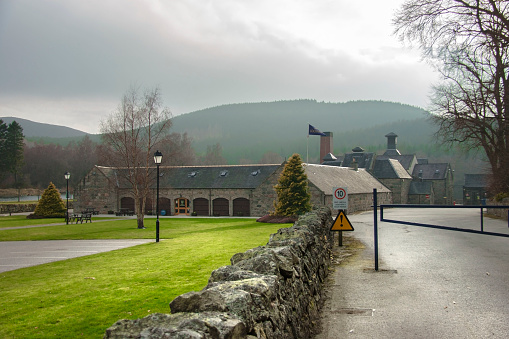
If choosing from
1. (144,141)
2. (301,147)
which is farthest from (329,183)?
(301,147)

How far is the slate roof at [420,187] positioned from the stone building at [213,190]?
2360 cm

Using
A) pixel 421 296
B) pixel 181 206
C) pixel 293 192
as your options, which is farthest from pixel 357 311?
pixel 181 206

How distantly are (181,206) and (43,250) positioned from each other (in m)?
30.7

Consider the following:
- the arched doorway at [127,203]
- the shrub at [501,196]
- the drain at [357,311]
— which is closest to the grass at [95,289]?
the drain at [357,311]

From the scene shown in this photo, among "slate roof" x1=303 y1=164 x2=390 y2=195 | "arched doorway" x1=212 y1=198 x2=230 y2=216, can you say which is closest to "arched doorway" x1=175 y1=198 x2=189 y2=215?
"arched doorway" x1=212 y1=198 x2=230 y2=216

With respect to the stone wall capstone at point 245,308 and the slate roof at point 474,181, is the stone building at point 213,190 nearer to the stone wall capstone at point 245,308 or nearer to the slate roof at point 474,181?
the stone wall capstone at point 245,308

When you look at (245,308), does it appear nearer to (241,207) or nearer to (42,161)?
(241,207)

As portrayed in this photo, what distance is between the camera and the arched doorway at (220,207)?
4850cm

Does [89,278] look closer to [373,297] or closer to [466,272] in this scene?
[373,297]

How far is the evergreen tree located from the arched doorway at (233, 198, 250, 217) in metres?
10.8

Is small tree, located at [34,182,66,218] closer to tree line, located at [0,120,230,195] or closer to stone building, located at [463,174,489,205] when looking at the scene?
tree line, located at [0,120,230,195]

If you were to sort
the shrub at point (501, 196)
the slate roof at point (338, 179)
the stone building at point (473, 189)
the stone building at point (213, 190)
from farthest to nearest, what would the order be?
the stone building at point (473, 189) < the stone building at point (213, 190) < the slate roof at point (338, 179) < the shrub at point (501, 196)

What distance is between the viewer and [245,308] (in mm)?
3990

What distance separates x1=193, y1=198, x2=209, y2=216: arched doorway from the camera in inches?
1940
